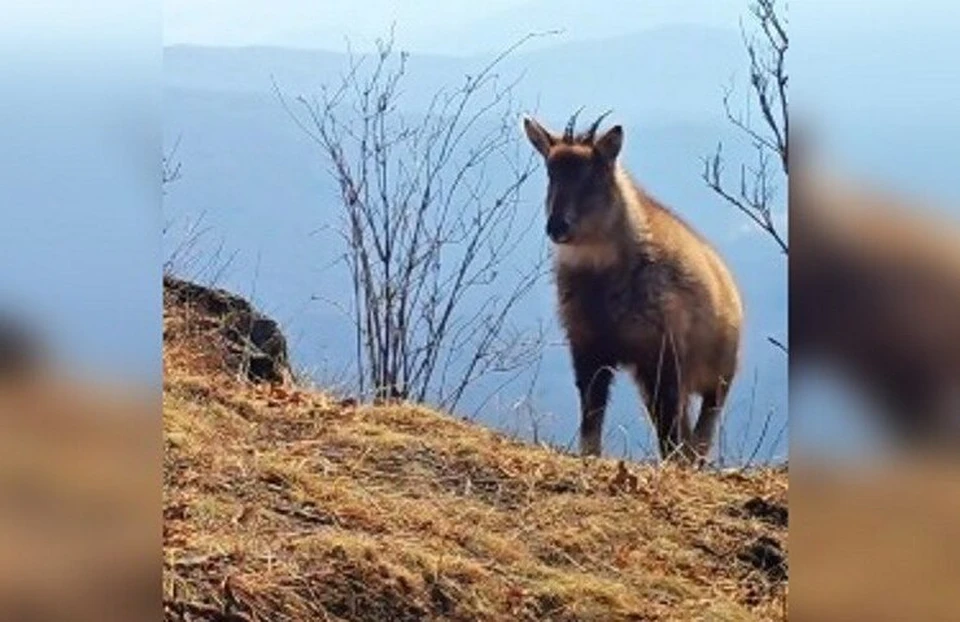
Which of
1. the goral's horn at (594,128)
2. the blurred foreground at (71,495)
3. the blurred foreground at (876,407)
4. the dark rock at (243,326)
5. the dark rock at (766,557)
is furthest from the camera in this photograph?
the dark rock at (243,326)

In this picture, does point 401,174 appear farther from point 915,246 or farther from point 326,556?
point 915,246

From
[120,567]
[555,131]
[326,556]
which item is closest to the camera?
[120,567]

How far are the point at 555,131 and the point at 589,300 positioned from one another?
36cm

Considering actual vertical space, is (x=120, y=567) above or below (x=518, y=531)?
above

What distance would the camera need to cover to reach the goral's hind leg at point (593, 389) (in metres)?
3.07

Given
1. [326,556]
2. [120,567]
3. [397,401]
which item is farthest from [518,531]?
[120,567]

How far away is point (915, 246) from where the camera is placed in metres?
0.76

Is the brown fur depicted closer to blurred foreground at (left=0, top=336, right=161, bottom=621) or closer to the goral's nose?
the goral's nose

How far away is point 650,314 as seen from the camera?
304cm

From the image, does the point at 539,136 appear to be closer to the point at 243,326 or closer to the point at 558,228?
the point at 558,228

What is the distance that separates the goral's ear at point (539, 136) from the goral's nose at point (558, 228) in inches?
4.8

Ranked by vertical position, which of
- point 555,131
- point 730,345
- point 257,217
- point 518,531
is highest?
point 555,131

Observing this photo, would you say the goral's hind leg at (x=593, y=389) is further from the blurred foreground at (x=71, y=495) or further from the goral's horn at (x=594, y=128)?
the blurred foreground at (x=71, y=495)

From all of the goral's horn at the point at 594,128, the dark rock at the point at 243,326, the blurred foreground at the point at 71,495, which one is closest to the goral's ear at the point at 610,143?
Answer: the goral's horn at the point at 594,128
